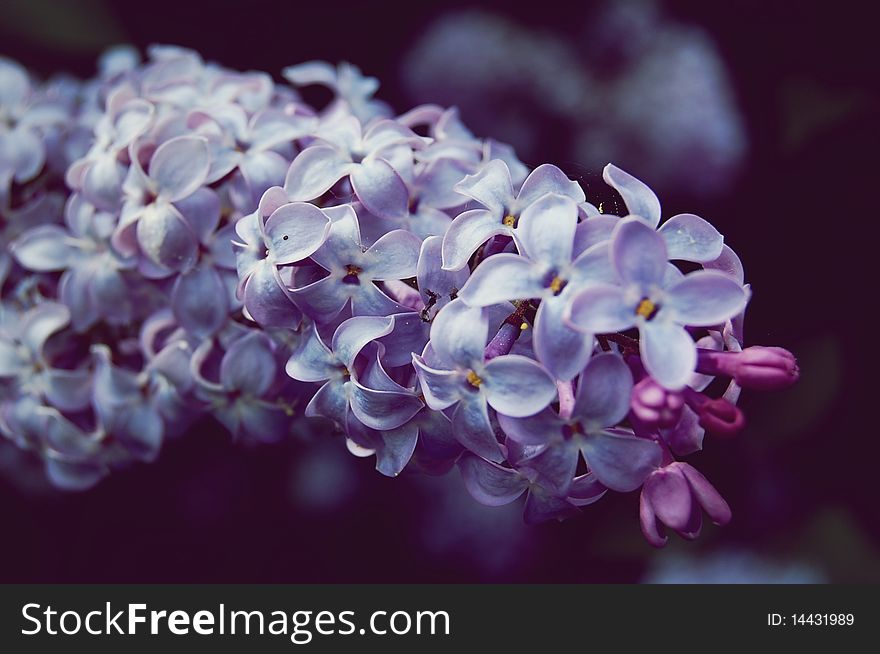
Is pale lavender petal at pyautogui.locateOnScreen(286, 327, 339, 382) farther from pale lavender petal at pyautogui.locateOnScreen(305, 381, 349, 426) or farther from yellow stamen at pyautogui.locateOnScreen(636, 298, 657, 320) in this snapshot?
yellow stamen at pyautogui.locateOnScreen(636, 298, 657, 320)

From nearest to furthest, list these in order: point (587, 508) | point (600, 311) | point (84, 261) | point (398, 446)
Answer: point (600, 311) → point (398, 446) → point (84, 261) → point (587, 508)

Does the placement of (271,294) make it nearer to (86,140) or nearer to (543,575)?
(86,140)

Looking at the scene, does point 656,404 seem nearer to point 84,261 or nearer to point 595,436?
point 595,436

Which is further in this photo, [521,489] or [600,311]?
[521,489]

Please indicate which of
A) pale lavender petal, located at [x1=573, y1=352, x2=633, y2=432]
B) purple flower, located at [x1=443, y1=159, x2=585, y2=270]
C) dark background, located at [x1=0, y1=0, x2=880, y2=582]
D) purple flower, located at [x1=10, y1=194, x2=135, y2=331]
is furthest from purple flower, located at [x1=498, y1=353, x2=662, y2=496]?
dark background, located at [x1=0, y1=0, x2=880, y2=582]

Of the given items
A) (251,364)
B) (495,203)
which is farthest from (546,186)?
(251,364)

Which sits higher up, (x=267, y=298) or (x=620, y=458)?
(x=267, y=298)
